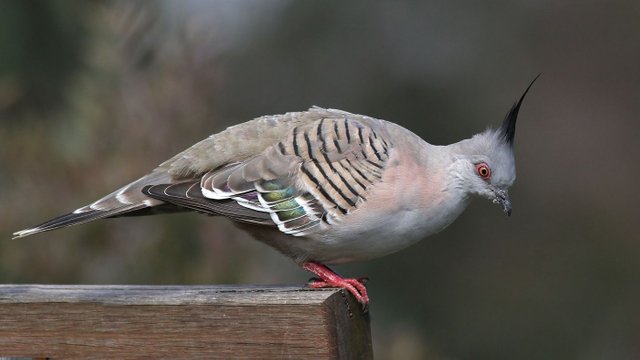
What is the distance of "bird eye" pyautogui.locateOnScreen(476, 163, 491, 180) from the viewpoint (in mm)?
3828

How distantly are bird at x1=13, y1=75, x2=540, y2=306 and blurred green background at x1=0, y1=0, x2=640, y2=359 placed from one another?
1073 millimetres

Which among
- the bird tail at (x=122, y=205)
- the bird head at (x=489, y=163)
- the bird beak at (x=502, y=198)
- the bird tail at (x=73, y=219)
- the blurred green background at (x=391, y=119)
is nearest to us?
the bird tail at (x=73, y=219)

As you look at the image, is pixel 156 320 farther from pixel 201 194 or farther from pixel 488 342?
pixel 488 342

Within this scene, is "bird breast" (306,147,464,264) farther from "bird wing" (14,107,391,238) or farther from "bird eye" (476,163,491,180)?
"bird eye" (476,163,491,180)

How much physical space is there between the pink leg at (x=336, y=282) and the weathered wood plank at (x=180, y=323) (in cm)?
32

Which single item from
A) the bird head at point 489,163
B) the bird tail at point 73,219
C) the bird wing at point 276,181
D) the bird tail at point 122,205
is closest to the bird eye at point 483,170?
the bird head at point 489,163

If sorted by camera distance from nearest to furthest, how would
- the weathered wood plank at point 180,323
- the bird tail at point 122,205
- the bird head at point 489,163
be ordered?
the weathered wood plank at point 180,323 < the bird tail at point 122,205 < the bird head at point 489,163

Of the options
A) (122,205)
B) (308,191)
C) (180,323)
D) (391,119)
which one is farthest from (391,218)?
(391,119)

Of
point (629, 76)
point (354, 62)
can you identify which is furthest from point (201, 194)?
point (629, 76)

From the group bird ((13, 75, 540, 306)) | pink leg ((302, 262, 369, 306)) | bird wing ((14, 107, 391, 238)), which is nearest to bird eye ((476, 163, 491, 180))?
bird ((13, 75, 540, 306))

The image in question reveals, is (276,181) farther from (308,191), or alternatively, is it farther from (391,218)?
(391,218)

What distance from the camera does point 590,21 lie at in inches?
300

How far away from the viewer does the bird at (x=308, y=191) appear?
340 centimetres

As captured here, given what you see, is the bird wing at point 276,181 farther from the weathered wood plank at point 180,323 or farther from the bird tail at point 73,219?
the weathered wood plank at point 180,323
